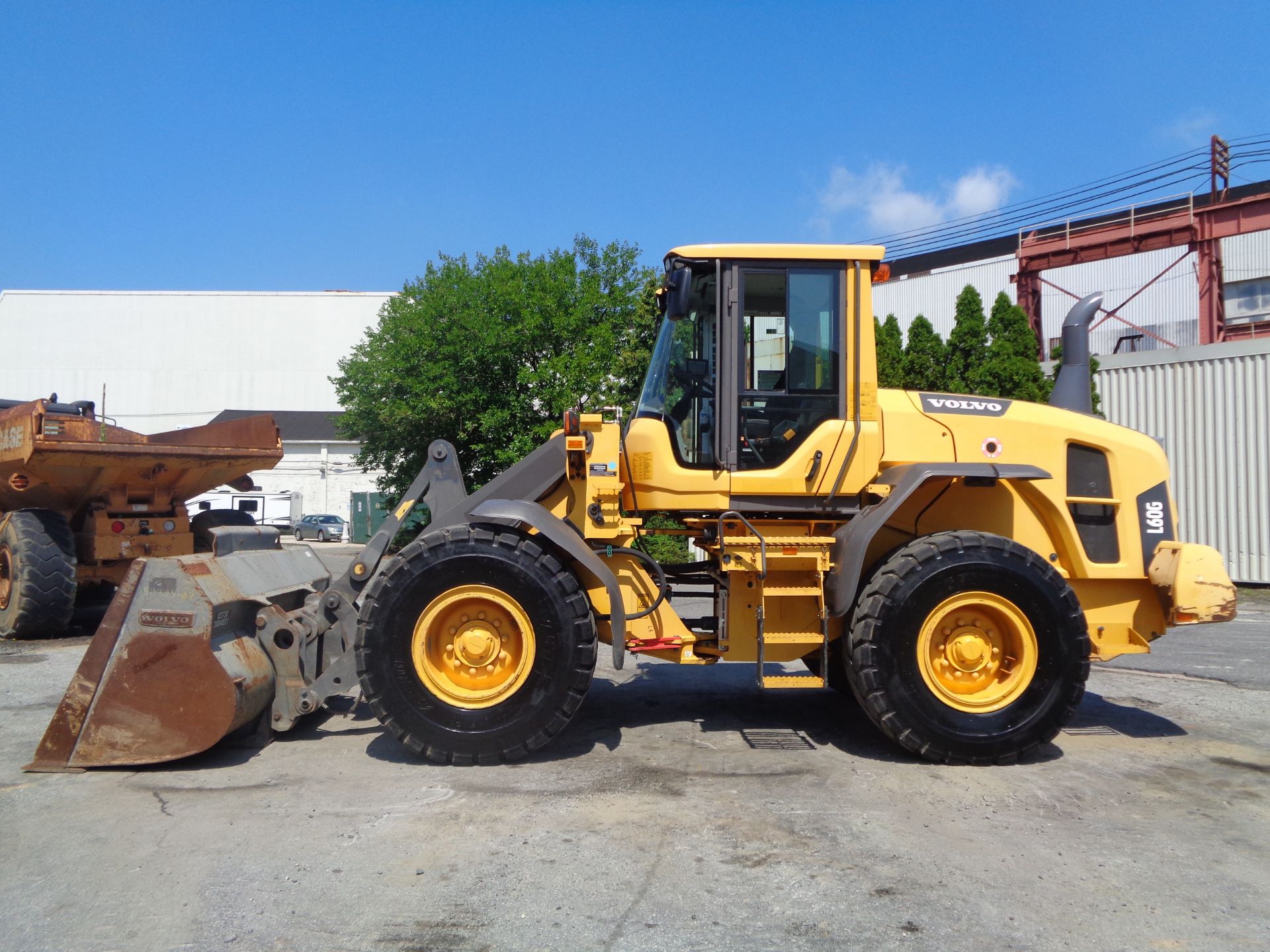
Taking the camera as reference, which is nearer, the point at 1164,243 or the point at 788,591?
the point at 788,591

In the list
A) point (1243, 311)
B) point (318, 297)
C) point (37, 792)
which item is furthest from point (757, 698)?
point (318, 297)

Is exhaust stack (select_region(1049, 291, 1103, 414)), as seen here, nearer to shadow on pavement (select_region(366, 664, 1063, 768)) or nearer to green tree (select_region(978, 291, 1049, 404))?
shadow on pavement (select_region(366, 664, 1063, 768))

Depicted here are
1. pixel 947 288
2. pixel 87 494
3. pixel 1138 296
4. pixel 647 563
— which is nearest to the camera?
pixel 647 563

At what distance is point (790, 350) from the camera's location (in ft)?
18.5

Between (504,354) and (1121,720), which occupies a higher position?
(504,354)

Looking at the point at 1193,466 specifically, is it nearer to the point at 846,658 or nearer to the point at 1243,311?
the point at 846,658

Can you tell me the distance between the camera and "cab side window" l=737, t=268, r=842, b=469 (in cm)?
564

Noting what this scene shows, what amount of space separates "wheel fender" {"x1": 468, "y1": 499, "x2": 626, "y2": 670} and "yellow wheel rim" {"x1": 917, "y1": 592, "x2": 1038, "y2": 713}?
65.7 inches

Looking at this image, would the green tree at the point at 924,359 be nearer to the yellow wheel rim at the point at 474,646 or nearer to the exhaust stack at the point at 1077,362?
the exhaust stack at the point at 1077,362

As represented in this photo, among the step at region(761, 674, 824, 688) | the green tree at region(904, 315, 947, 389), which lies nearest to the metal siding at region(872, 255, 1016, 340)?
the green tree at region(904, 315, 947, 389)

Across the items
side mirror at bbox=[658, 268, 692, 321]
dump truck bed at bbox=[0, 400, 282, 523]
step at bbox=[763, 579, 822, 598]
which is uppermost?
side mirror at bbox=[658, 268, 692, 321]

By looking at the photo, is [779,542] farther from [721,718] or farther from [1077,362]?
[1077,362]

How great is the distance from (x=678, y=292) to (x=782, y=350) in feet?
2.38

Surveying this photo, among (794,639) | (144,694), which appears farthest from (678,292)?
(144,694)
